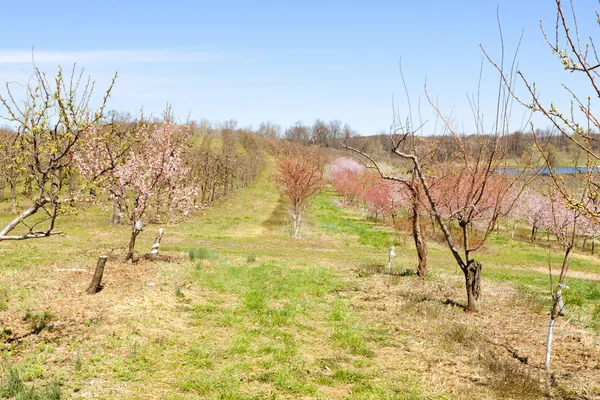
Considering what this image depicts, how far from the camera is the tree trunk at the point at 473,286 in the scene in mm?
11906

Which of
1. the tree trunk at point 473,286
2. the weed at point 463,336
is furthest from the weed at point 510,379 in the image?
the tree trunk at point 473,286

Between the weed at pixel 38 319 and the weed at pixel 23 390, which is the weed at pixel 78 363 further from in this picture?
the weed at pixel 38 319

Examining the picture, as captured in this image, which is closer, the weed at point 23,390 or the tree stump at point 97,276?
the weed at point 23,390

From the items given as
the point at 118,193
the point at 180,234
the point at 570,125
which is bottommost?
the point at 180,234

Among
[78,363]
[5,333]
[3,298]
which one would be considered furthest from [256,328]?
[3,298]

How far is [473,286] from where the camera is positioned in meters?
12.0

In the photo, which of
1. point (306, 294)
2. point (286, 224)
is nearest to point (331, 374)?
point (306, 294)

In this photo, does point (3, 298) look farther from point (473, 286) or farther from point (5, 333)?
point (473, 286)

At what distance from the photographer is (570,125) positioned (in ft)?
16.6

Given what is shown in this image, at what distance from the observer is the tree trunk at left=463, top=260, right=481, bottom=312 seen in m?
11.9

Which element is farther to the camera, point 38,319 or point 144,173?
point 144,173

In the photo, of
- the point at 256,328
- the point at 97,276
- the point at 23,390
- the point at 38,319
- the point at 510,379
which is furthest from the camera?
the point at 97,276

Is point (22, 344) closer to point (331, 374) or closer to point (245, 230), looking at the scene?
point (331, 374)

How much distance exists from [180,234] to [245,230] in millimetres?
5724
